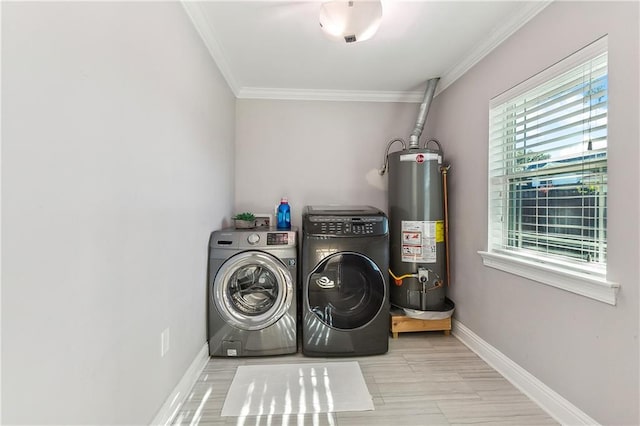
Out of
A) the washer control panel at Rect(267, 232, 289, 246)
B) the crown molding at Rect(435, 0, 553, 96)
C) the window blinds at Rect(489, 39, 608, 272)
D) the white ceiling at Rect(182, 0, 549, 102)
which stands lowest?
the washer control panel at Rect(267, 232, 289, 246)

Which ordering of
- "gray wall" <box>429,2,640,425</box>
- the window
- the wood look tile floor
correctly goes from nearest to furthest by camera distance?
"gray wall" <box>429,2,640,425</box> < the window < the wood look tile floor

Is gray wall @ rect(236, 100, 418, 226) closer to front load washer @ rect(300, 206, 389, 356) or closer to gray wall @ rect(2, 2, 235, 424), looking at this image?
front load washer @ rect(300, 206, 389, 356)

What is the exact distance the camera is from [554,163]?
64.5 inches

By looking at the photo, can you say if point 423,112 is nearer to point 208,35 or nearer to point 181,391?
point 208,35

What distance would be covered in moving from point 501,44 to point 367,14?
102 centimetres

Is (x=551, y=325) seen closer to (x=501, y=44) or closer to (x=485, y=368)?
(x=485, y=368)

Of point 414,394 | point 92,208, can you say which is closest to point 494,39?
point 414,394

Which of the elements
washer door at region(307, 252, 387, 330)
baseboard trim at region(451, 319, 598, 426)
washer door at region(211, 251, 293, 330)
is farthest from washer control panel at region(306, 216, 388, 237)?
baseboard trim at region(451, 319, 598, 426)

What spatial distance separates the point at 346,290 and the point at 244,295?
2.54 feet

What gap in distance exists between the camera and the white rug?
65.1 inches

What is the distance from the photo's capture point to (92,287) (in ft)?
3.16

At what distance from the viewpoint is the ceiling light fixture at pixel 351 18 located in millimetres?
1604

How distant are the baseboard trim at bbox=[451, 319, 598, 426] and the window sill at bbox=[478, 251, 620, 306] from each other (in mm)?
568

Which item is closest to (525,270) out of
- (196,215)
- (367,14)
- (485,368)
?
(485,368)
